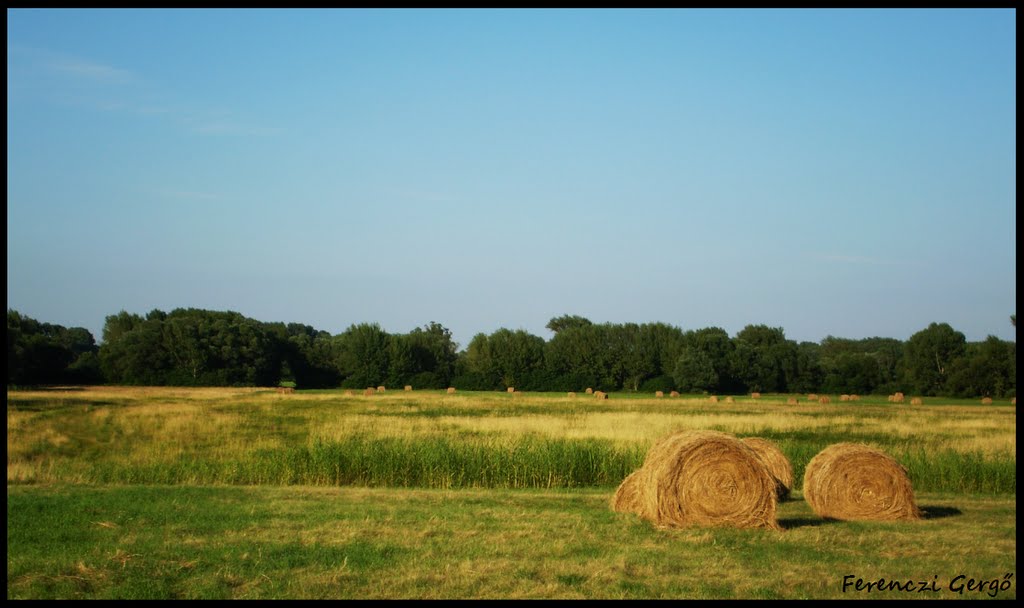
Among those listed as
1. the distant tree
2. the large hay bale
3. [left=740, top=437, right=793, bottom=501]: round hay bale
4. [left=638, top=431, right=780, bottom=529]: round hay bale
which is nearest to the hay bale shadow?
the large hay bale

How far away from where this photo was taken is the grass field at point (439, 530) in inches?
368

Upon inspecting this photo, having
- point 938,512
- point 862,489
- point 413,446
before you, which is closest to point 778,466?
point 862,489

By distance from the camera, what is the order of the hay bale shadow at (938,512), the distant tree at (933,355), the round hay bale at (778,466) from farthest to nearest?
1. the distant tree at (933,355)
2. the round hay bale at (778,466)
3. the hay bale shadow at (938,512)

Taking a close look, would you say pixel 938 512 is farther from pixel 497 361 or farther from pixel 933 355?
pixel 497 361

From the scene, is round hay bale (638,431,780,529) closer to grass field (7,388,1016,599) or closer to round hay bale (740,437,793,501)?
grass field (7,388,1016,599)

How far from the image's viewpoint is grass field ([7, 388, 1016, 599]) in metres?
9.34

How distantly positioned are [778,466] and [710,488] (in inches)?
172

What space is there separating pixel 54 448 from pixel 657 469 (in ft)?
66.6

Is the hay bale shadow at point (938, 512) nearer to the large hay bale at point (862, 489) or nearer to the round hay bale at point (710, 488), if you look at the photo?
the large hay bale at point (862, 489)

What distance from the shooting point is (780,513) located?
1511cm

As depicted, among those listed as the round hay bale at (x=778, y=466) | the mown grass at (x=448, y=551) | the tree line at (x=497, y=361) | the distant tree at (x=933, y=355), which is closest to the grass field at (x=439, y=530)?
the mown grass at (x=448, y=551)

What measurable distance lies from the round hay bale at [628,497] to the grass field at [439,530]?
0.41 m

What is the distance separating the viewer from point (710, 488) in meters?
13.5

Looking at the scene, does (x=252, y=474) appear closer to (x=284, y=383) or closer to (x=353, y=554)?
(x=353, y=554)
